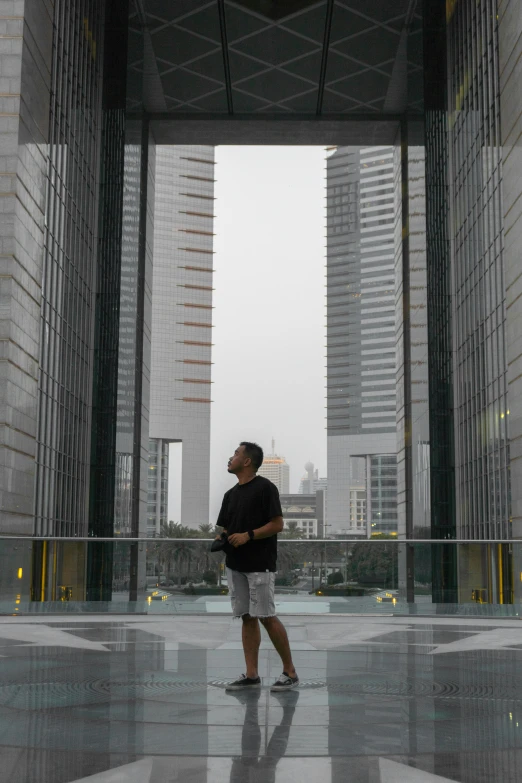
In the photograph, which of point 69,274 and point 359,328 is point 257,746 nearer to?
point 69,274

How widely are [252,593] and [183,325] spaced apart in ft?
482

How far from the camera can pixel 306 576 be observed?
50.5 feet

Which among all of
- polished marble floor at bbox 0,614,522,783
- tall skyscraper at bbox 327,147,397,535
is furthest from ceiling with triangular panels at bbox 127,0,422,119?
tall skyscraper at bbox 327,147,397,535

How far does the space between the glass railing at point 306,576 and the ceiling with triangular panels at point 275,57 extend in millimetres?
18971

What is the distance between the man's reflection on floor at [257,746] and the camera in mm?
3744

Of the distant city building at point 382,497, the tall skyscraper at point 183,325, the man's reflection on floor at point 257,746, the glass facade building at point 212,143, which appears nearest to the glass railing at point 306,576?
the glass facade building at point 212,143

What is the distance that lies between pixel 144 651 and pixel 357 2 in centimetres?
2508

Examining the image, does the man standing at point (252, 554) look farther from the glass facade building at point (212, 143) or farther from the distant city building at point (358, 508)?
the distant city building at point (358, 508)

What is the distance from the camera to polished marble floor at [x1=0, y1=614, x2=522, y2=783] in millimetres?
3891

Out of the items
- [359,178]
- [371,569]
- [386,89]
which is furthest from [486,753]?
[359,178]

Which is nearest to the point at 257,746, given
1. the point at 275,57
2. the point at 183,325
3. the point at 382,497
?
the point at 275,57

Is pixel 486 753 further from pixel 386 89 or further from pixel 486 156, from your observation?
pixel 386 89

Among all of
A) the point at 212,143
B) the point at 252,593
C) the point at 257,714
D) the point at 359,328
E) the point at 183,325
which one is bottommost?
the point at 257,714

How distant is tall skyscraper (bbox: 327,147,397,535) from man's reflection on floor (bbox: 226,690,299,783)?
157430mm
